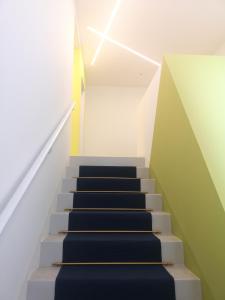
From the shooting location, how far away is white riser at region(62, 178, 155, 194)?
3038 millimetres

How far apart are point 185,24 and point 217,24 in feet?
1.72

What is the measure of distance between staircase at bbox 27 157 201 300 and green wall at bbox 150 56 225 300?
0.15 meters

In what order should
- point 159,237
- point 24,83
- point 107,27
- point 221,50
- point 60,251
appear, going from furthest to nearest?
point 221,50 → point 107,27 → point 159,237 → point 60,251 → point 24,83

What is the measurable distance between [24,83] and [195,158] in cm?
126

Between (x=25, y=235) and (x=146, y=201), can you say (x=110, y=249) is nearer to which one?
(x=25, y=235)

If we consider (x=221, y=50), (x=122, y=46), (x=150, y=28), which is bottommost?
(x=221, y=50)

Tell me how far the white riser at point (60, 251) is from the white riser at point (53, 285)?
12 centimetres

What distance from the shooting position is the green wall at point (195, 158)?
1.63 metres

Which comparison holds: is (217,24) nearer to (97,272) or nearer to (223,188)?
(223,188)

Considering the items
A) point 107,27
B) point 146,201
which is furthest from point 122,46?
point 146,201

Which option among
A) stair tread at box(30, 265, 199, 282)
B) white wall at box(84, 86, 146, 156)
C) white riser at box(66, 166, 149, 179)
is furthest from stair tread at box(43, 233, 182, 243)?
white wall at box(84, 86, 146, 156)

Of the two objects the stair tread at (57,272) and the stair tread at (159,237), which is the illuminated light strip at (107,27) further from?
the stair tread at (57,272)

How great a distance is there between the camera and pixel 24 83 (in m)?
1.55

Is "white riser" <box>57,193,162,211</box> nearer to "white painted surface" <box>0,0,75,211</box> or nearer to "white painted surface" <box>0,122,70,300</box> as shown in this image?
"white painted surface" <box>0,122,70,300</box>
